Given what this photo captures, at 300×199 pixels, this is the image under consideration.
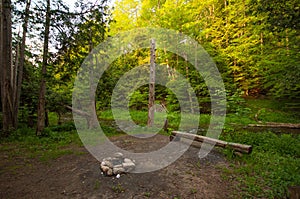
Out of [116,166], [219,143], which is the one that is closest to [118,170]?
[116,166]

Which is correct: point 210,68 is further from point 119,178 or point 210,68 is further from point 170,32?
point 119,178

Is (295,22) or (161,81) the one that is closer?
(295,22)

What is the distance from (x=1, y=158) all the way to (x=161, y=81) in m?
14.1

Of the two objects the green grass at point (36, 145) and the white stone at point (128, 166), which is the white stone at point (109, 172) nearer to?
the white stone at point (128, 166)

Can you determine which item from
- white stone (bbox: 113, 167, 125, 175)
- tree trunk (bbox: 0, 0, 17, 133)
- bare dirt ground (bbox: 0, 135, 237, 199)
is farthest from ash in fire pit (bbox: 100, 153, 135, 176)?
tree trunk (bbox: 0, 0, 17, 133)

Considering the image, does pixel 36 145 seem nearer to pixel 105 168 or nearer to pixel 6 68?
pixel 6 68

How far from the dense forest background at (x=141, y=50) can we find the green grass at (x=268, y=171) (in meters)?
2.55

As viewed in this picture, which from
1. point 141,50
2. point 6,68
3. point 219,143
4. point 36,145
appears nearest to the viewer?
point 219,143

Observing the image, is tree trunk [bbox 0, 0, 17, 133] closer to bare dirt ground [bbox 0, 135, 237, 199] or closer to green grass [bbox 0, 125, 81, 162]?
green grass [bbox 0, 125, 81, 162]

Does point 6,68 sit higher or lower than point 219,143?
higher

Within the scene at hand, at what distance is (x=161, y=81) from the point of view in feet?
56.8

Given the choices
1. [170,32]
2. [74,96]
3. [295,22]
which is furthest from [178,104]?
[295,22]

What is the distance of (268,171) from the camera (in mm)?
4027

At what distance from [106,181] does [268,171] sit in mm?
3960
